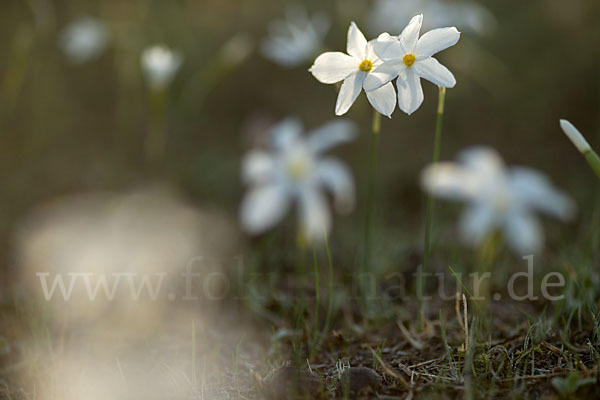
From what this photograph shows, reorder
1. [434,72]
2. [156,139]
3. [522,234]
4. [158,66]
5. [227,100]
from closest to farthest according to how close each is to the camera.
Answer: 1. [434,72]
2. [158,66]
3. [522,234]
4. [156,139]
5. [227,100]

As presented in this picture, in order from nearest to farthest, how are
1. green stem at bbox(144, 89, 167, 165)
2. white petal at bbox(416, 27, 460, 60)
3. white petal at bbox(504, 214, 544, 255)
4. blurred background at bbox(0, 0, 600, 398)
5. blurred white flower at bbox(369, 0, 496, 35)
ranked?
white petal at bbox(416, 27, 460, 60)
white petal at bbox(504, 214, 544, 255)
blurred white flower at bbox(369, 0, 496, 35)
green stem at bbox(144, 89, 167, 165)
blurred background at bbox(0, 0, 600, 398)

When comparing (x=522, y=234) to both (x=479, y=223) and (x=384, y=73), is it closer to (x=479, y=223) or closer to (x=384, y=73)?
(x=479, y=223)

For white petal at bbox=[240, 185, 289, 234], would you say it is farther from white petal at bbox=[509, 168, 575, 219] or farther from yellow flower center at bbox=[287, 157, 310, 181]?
white petal at bbox=[509, 168, 575, 219]

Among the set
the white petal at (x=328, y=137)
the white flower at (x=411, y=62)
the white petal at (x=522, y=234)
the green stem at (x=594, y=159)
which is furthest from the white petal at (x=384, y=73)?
the white petal at (x=522, y=234)

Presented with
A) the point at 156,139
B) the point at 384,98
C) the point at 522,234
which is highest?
the point at 384,98

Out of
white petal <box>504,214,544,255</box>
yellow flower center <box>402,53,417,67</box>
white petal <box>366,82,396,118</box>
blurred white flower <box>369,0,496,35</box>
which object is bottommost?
white petal <box>504,214,544,255</box>

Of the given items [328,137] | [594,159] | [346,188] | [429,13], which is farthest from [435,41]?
[429,13]

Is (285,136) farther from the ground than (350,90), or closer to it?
closer to it

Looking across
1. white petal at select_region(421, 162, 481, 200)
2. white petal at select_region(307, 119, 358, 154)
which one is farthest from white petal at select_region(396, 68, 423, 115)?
white petal at select_region(421, 162, 481, 200)
